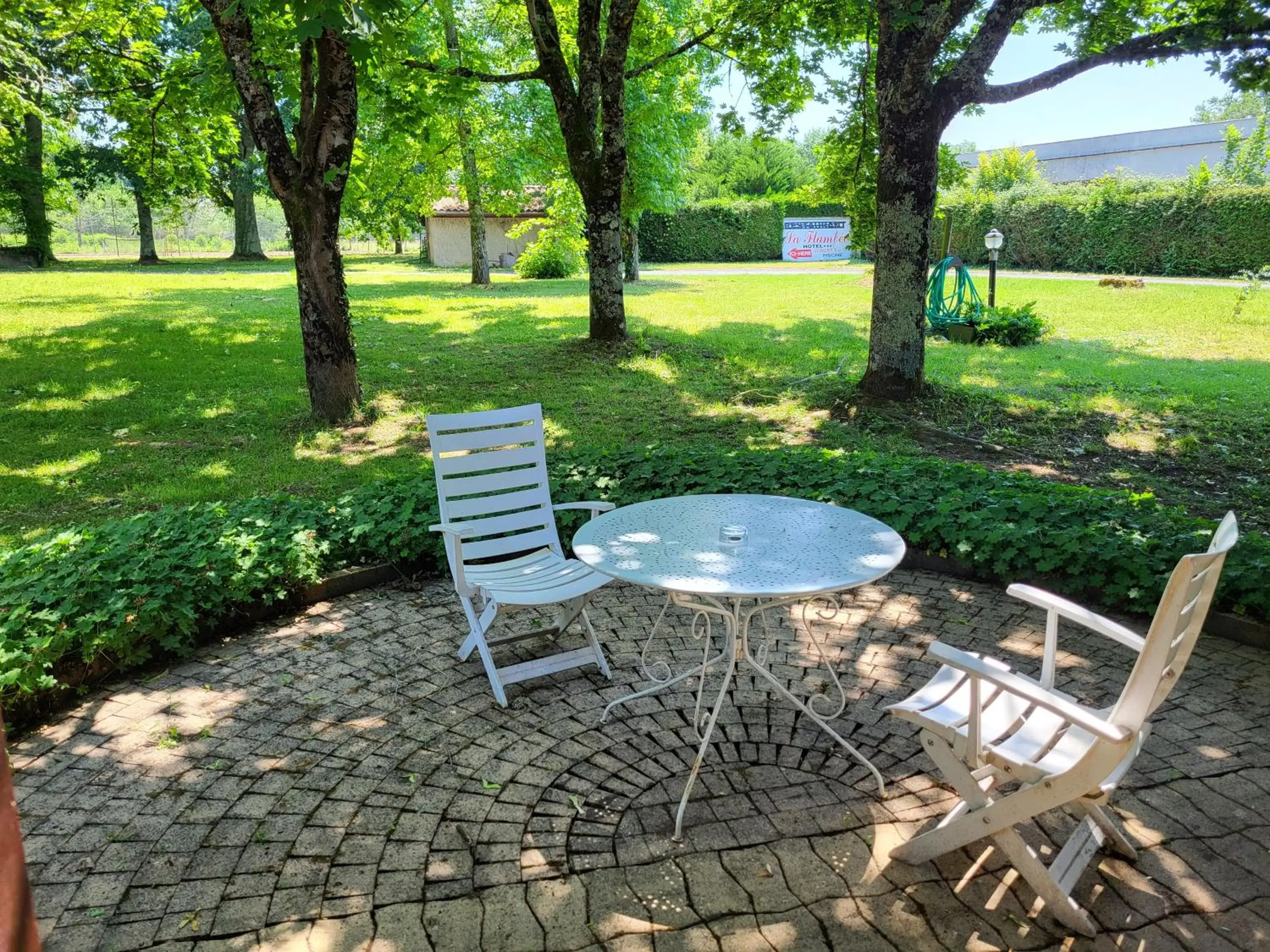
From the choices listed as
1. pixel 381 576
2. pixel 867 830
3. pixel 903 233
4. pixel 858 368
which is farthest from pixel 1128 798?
pixel 858 368

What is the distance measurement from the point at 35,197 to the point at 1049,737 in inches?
1334

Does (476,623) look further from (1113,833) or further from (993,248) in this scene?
(993,248)

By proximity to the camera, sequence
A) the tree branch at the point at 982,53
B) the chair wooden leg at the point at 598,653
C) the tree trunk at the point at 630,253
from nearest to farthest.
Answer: the chair wooden leg at the point at 598,653 → the tree branch at the point at 982,53 → the tree trunk at the point at 630,253

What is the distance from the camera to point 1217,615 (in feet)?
14.5

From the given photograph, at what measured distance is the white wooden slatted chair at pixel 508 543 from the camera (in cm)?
401

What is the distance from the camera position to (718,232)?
119 feet

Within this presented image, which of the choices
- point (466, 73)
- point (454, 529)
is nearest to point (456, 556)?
point (454, 529)

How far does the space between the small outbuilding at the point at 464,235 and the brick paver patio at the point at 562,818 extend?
32880 mm

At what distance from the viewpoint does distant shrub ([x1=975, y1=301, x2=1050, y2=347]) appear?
14.0 metres

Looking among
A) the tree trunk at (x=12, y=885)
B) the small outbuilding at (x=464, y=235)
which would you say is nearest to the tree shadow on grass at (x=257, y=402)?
the tree trunk at (x=12, y=885)

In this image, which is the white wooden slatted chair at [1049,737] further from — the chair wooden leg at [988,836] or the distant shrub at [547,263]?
the distant shrub at [547,263]

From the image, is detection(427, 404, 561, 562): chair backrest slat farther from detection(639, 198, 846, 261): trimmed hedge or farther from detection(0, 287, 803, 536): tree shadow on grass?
detection(639, 198, 846, 261): trimmed hedge

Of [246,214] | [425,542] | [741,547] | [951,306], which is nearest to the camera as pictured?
[741,547]

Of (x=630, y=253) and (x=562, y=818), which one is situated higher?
(x=630, y=253)
